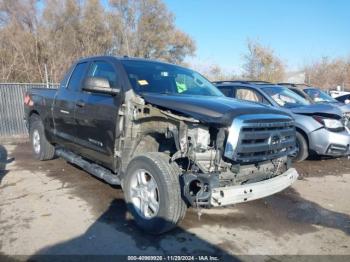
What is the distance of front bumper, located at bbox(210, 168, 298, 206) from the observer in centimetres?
367

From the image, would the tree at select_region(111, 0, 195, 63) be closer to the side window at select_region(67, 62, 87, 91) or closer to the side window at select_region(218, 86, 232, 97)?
the side window at select_region(218, 86, 232, 97)

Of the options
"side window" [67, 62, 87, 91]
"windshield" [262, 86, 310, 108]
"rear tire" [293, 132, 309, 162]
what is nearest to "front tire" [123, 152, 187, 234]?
"side window" [67, 62, 87, 91]

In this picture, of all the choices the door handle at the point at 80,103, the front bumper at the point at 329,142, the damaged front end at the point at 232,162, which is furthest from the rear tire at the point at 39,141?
the front bumper at the point at 329,142

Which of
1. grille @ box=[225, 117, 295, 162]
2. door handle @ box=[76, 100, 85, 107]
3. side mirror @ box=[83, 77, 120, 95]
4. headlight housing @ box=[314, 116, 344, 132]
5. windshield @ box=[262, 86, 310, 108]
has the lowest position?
headlight housing @ box=[314, 116, 344, 132]

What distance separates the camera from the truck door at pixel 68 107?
582 centimetres

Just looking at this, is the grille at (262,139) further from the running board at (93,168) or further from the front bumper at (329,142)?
the front bumper at (329,142)

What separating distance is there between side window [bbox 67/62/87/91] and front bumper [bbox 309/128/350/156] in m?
4.67

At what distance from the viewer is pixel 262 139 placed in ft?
13.7

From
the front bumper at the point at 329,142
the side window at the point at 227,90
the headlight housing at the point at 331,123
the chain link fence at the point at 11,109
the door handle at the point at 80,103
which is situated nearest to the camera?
the door handle at the point at 80,103

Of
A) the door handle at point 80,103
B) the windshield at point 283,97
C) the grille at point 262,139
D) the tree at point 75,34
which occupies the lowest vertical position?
the grille at point 262,139

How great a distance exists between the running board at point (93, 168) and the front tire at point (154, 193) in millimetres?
381

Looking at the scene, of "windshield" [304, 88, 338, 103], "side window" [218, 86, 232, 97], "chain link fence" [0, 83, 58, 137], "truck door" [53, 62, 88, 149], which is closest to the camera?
"truck door" [53, 62, 88, 149]

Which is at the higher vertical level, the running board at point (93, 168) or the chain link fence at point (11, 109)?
the chain link fence at point (11, 109)

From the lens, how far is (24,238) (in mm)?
4012
